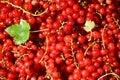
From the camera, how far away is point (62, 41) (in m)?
1.21

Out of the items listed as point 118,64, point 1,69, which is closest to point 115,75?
point 118,64

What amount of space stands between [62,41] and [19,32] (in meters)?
0.17

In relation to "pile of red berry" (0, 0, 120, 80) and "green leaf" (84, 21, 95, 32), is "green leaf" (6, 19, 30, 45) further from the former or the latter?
"green leaf" (84, 21, 95, 32)

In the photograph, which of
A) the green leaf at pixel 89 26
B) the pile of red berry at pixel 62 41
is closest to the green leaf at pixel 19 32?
the pile of red berry at pixel 62 41

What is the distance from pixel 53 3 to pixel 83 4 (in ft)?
0.40

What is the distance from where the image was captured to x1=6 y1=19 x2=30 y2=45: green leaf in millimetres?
1162

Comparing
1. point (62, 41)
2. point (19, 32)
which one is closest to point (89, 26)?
point (62, 41)

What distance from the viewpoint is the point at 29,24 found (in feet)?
3.96

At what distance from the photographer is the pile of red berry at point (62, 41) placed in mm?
1155

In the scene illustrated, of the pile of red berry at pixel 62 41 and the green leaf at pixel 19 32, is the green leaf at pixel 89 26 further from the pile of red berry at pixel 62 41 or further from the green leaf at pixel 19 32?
the green leaf at pixel 19 32

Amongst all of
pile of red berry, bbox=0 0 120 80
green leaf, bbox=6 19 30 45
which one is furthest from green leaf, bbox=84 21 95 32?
green leaf, bbox=6 19 30 45

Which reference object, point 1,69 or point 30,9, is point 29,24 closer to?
point 30,9

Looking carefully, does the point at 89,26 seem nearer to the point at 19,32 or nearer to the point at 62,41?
the point at 62,41

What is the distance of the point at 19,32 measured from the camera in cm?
117
